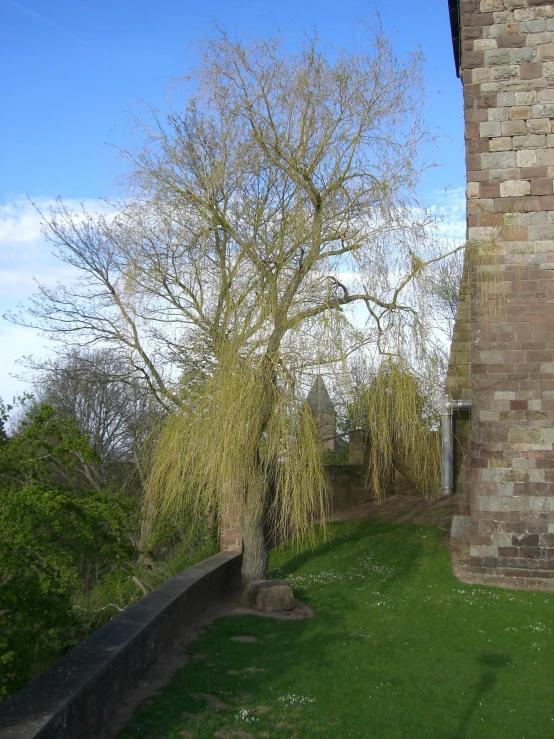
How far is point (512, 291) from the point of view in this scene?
9.68 meters

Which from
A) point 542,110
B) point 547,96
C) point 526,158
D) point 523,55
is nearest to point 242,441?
point 526,158

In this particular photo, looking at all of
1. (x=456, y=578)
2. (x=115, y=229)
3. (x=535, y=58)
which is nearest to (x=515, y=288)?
(x=535, y=58)

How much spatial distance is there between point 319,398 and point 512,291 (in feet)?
10.7

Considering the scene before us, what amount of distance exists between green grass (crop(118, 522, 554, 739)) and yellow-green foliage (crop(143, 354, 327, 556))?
4.63 ft

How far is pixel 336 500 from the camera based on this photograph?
1767 cm

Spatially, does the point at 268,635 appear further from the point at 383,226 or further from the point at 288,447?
the point at 383,226

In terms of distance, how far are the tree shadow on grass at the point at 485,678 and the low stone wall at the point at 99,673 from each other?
7.36 feet

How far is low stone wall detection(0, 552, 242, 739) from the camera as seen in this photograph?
400 centimetres

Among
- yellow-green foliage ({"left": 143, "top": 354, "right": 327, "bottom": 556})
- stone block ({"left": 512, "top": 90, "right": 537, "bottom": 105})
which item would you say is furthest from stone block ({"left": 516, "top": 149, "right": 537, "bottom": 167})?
yellow-green foliage ({"left": 143, "top": 354, "right": 327, "bottom": 556})

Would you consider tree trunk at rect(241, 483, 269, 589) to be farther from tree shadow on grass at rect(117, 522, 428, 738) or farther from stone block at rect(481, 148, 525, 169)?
stone block at rect(481, 148, 525, 169)

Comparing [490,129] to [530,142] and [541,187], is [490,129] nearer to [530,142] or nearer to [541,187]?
[530,142]

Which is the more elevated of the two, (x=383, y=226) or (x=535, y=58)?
(x=535, y=58)

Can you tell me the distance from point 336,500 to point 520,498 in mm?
8443

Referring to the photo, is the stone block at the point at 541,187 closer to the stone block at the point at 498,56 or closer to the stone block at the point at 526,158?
the stone block at the point at 526,158
